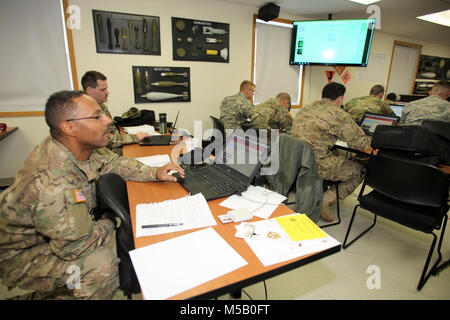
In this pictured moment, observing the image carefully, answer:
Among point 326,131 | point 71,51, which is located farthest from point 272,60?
point 71,51

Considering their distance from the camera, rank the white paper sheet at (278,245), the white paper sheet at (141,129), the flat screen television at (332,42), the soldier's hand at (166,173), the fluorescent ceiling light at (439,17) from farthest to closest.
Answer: the fluorescent ceiling light at (439,17), the flat screen television at (332,42), the white paper sheet at (141,129), the soldier's hand at (166,173), the white paper sheet at (278,245)

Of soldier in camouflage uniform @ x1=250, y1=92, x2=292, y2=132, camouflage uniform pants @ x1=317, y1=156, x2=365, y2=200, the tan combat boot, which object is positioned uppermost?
soldier in camouflage uniform @ x1=250, y1=92, x2=292, y2=132

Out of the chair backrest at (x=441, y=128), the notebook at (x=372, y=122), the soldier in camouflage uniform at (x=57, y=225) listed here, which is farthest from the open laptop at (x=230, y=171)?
the notebook at (x=372, y=122)

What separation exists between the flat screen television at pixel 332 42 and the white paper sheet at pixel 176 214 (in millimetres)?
3930

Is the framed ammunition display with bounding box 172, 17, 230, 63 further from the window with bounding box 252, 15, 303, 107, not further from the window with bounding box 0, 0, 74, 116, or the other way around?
the window with bounding box 0, 0, 74, 116

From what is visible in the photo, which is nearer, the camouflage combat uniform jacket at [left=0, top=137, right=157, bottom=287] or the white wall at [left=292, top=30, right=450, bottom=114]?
the camouflage combat uniform jacket at [left=0, top=137, right=157, bottom=287]

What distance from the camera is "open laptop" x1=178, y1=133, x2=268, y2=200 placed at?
125 cm

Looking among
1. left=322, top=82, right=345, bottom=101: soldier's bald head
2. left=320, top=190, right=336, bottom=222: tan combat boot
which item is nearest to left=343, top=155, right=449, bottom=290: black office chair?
left=320, top=190, right=336, bottom=222: tan combat boot

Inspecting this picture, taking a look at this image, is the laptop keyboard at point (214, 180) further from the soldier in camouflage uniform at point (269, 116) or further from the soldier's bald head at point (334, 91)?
the soldier in camouflage uniform at point (269, 116)

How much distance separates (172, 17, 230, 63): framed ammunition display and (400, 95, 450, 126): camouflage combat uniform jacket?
278 centimetres

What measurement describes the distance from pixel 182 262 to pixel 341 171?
201 centimetres

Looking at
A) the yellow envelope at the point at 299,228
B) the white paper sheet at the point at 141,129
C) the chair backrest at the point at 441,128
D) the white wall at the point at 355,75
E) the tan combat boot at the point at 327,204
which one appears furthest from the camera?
the white wall at the point at 355,75

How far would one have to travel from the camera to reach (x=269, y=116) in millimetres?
3473

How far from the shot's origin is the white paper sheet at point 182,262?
2.21 ft
